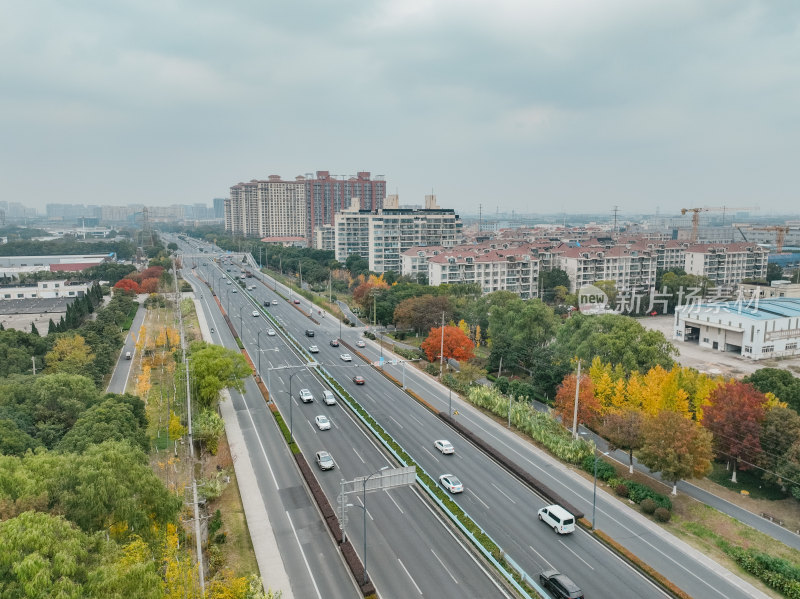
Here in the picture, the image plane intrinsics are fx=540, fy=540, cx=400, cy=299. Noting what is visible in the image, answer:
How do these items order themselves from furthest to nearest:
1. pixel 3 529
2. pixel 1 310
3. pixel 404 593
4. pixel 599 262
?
1. pixel 599 262
2. pixel 1 310
3. pixel 404 593
4. pixel 3 529

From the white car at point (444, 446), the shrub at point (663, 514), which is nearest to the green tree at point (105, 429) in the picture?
the white car at point (444, 446)

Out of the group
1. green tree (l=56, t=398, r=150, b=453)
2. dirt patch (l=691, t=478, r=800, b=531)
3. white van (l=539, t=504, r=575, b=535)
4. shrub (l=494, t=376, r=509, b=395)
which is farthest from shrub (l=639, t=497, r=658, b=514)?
green tree (l=56, t=398, r=150, b=453)

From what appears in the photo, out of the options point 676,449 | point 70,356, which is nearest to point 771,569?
point 676,449

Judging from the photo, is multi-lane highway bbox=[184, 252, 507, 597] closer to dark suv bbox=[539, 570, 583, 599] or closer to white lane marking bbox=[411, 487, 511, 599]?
white lane marking bbox=[411, 487, 511, 599]

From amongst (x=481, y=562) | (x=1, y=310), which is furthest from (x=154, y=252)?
(x=481, y=562)

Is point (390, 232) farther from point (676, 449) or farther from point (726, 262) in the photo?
point (676, 449)

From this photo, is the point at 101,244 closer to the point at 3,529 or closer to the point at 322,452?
the point at 322,452
